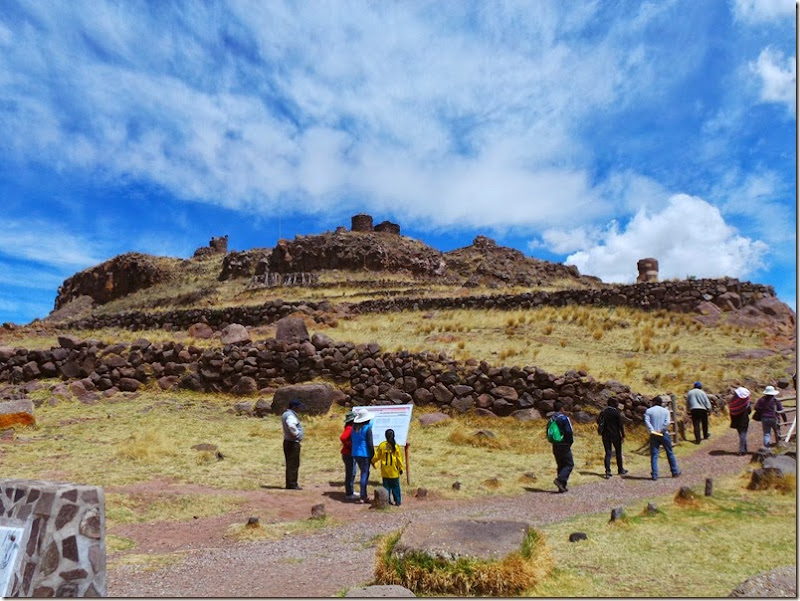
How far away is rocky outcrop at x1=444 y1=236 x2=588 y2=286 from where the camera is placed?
5434 cm

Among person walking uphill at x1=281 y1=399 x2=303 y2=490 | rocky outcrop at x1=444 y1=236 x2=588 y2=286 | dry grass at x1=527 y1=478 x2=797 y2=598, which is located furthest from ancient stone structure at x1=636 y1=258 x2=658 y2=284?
person walking uphill at x1=281 y1=399 x2=303 y2=490

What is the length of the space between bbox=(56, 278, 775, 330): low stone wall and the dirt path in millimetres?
18170

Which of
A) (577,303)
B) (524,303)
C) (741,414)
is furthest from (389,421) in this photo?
(577,303)

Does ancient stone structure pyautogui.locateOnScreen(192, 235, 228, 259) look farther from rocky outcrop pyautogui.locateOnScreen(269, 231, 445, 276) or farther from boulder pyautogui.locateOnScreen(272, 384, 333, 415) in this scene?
boulder pyautogui.locateOnScreen(272, 384, 333, 415)

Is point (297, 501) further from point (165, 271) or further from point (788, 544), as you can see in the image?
point (165, 271)

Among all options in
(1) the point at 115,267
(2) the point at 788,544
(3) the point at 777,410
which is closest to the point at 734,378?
(3) the point at 777,410

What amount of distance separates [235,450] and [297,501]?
4.14m

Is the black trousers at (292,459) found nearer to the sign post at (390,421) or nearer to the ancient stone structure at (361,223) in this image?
the sign post at (390,421)

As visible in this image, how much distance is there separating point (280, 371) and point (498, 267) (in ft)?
136

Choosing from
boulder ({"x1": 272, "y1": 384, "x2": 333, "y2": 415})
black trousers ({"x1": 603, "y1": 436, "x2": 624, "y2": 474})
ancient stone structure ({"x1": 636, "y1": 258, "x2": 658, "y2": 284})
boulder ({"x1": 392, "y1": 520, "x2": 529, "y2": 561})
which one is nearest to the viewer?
boulder ({"x1": 392, "y1": 520, "x2": 529, "y2": 561})

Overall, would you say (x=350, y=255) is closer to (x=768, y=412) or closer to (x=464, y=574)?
(x=768, y=412)

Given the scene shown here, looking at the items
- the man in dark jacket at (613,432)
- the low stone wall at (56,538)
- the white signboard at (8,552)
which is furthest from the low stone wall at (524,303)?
the white signboard at (8,552)

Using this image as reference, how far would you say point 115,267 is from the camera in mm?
72312

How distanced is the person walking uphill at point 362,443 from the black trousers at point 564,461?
3652 mm
